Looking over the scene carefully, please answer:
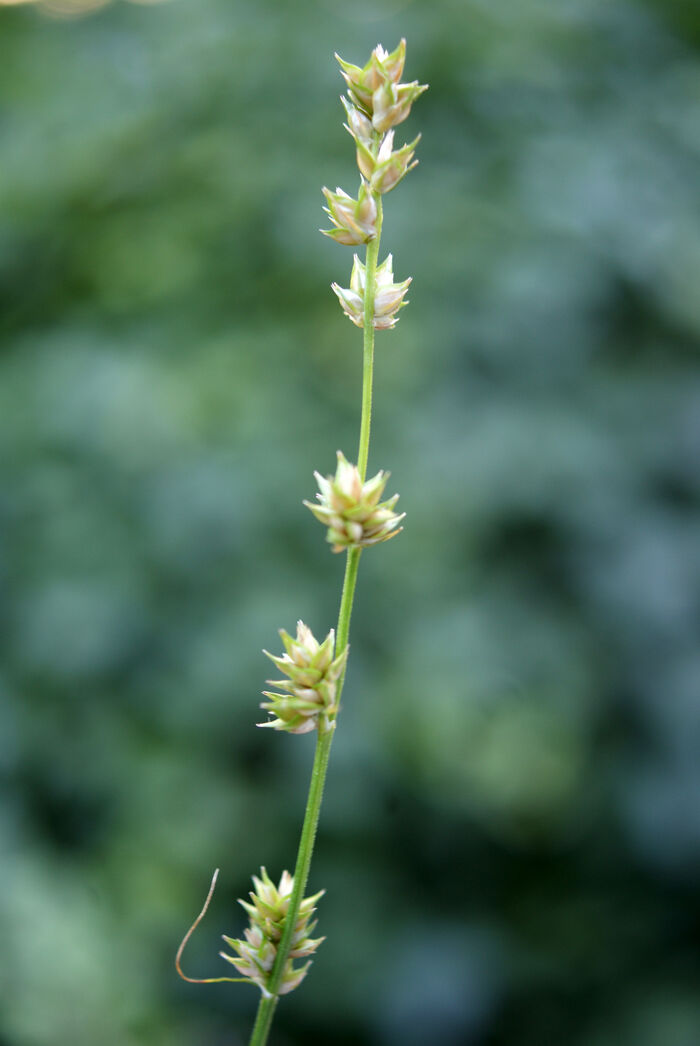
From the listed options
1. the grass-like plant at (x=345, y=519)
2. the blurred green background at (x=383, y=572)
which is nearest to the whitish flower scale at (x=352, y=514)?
the grass-like plant at (x=345, y=519)

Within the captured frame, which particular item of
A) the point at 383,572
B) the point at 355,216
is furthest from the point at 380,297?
the point at 383,572

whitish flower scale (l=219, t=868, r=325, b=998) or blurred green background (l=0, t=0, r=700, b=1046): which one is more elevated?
blurred green background (l=0, t=0, r=700, b=1046)

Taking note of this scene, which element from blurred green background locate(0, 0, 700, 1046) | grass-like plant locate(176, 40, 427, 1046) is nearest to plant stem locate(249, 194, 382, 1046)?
grass-like plant locate(176, 40, 427, 1046)

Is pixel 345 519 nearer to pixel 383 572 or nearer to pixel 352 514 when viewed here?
pixel 352 514

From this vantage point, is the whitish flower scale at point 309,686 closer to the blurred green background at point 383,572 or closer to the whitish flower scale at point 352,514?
the whitish flower scale at point 352,514

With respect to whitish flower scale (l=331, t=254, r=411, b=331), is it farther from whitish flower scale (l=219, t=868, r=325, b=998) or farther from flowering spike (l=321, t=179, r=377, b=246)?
whitish flower scale (l=219, t=868, r=325, b=998)

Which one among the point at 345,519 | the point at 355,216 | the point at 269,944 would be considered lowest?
the point at 269,944
